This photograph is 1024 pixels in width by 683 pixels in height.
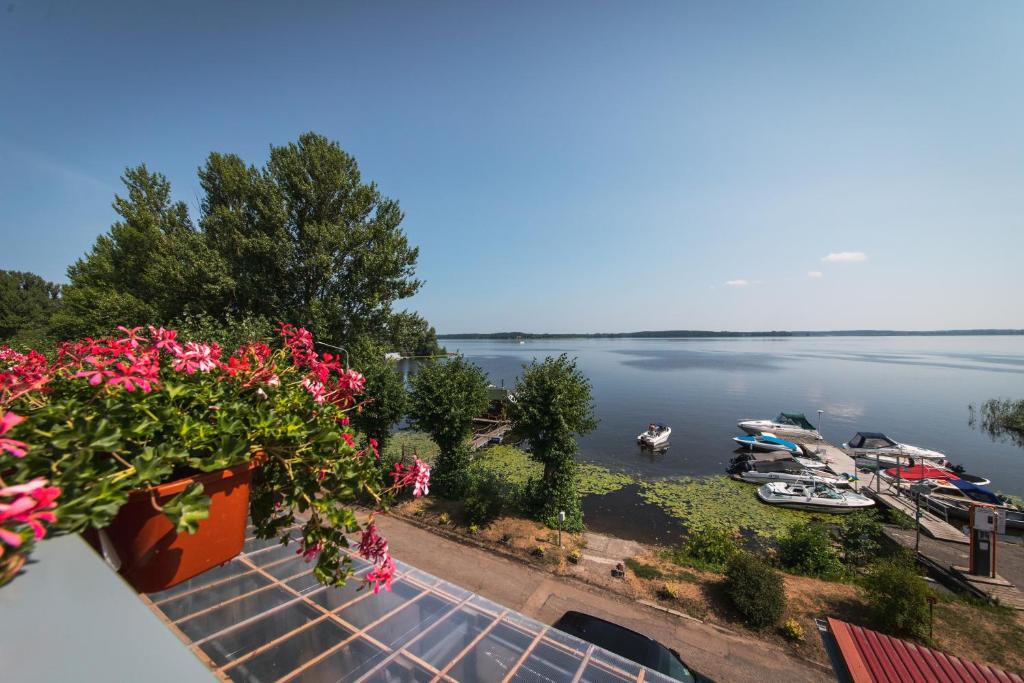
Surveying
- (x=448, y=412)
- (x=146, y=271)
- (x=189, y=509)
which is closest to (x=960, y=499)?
(x=448, y=412)

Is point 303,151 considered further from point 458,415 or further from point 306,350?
point 306,350

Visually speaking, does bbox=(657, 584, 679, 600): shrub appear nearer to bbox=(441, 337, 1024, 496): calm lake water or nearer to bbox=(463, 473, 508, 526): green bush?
bbox=(463, 473, 508, 526): green bush

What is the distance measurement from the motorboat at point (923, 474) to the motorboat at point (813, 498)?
5.35 meters

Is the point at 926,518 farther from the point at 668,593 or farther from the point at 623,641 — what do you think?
the point at 623,641

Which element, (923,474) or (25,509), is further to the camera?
(923,474)

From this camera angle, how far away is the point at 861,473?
24.6m

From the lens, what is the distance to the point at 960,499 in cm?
1989

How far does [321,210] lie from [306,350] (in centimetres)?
2130

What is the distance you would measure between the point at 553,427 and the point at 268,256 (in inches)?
636

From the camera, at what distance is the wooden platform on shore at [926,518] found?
48.3ft

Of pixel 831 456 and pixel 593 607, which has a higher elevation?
pixel 593 607

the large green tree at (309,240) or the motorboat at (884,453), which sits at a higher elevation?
the large green tree at (309,240)

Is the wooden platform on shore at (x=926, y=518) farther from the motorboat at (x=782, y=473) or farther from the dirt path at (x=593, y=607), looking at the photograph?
the dirt path at (x=593, y=607)

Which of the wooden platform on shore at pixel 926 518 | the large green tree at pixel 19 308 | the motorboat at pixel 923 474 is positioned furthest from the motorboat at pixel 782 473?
the large green tree at pixel 19 308
